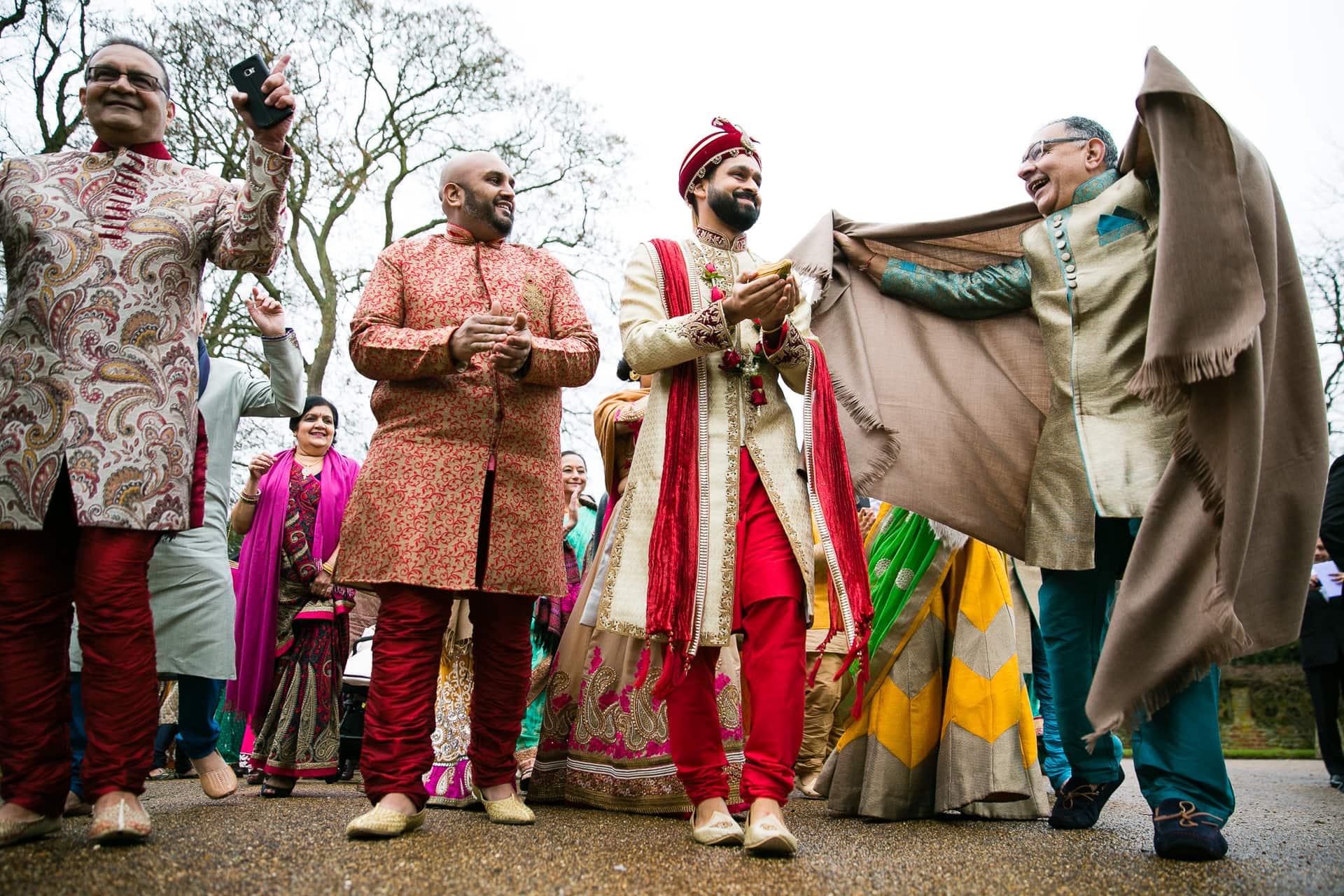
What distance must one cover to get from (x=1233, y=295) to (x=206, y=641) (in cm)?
370

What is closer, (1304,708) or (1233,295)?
(1233,295)

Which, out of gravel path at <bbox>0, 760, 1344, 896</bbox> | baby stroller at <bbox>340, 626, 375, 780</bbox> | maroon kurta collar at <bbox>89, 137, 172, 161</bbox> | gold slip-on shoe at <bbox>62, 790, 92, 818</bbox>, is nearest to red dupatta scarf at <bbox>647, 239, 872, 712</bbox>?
gravel path at <bbox>0, 760, 1344, 896</bbox>

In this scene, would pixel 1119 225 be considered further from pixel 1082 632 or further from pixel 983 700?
pixel 983 700

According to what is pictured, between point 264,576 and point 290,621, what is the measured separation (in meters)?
0.26

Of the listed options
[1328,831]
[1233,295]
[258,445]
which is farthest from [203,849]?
[258,445]

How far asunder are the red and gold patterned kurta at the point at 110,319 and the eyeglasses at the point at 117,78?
19cm

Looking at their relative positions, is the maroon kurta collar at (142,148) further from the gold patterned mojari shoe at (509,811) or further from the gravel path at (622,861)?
the gold patterned mojari shoe at (509,811)

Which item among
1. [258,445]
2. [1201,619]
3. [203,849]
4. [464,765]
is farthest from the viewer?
[258,445]

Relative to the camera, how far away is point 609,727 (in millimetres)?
3922

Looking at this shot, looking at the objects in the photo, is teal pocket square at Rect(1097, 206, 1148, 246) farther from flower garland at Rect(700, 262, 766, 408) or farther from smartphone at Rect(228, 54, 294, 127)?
smartphone at Rect(228, 54, 294, 127)

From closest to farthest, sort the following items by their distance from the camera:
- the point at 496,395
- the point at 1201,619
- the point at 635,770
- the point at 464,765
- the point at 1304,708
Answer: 1. the point at 1201,619
2. the point at 496,395
3. the point at 635,770
4. the point at 464,765
5. the point at 1304,708

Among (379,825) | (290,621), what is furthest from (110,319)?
(290,621)

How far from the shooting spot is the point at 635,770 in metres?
3.82

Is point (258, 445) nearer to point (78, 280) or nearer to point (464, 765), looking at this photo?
point (464, 765)
